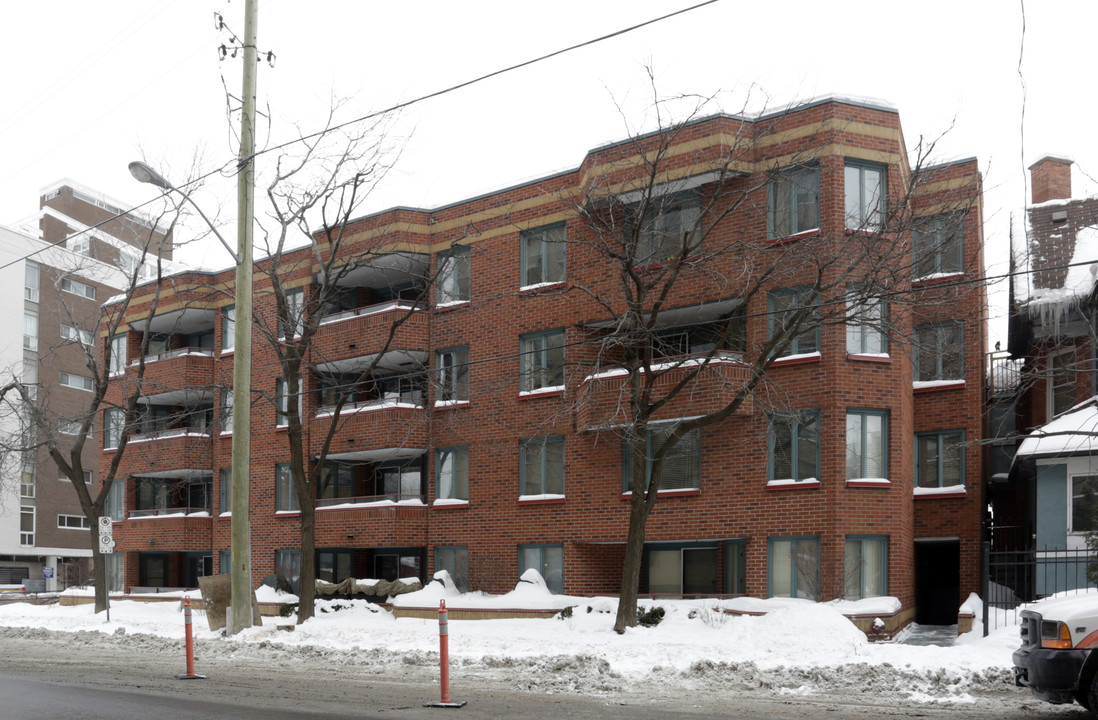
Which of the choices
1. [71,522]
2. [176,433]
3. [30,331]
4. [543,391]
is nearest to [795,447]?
[543,391]

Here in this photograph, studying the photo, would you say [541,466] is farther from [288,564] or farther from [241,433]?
[288,564]

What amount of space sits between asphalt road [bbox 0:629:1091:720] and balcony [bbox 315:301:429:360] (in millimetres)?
12903

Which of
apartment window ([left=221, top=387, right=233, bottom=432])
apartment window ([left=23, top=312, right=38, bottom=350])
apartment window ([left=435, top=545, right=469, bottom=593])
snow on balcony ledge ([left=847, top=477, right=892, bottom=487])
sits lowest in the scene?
apartment window ([left=435, top=545, right=469, bottom=593])

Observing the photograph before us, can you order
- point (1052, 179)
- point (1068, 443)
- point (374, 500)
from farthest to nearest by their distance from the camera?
point (1052, 179) → point (374, 500) → point (1068, 443)

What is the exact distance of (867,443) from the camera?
21.7 metres

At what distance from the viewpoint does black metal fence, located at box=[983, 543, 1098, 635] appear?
16672 mm

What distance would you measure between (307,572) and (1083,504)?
16127 millimetres

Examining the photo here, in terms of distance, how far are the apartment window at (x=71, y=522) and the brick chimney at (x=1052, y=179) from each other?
63.2 meters

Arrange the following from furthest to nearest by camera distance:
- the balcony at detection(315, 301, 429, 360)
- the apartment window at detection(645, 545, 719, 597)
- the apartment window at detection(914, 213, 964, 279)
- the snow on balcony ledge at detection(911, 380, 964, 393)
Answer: the balcony at detection(315, 301, 429, 360) → the snow on balcony ledge at detection(911, 380, 964, 393) → the apartment window at detection(645, 545, 719, 597) → the apartment window at detection(914, 213, 964, 279)

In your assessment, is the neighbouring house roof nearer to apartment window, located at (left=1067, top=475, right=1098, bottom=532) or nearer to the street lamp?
apartment window, located at (left=1067, top=475, right=1098, bottom=532)

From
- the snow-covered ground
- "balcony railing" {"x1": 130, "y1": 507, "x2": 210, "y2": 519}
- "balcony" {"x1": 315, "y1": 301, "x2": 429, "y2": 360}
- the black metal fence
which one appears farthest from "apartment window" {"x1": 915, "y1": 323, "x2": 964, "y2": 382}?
"balcony railing" {"x1": 130, "y1": 507, "x2": 210, "y2": 519}

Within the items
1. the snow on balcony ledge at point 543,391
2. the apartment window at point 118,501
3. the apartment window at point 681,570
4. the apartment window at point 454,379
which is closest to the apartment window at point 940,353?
the apartment window at point 681,570

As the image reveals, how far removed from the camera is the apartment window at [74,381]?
222 feet

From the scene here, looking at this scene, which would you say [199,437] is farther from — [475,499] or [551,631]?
[551,631]
